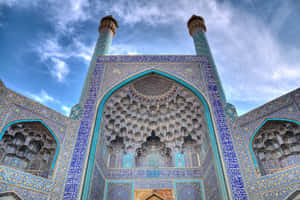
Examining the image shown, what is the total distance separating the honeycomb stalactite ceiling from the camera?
6.91 metres

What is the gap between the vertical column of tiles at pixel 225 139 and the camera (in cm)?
477

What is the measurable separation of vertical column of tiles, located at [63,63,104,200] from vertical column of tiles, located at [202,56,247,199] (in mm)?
3300

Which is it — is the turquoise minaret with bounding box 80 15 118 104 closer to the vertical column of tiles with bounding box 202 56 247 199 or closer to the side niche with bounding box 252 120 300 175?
the vertical column of tiles with bounding box 202 56 247 199

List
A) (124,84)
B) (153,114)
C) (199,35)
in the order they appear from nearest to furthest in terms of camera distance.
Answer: (124,84) → (153,114) → (199,35)

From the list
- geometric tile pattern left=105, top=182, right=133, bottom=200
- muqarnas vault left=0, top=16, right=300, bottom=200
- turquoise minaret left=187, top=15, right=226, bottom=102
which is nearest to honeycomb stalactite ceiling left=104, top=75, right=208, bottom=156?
muqarnas vault left=0, top=16, right=300, bottom=200

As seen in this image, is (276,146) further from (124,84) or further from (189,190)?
(124,84)

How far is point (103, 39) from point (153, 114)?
11.1 feet

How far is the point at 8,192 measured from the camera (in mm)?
4098

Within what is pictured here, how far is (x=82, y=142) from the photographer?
5.45 m

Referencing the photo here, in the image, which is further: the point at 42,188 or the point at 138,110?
the point at 138,110

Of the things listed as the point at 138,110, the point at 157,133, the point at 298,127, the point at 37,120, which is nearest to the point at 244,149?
the point at 298,127

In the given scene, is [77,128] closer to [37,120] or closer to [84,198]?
[37,120]

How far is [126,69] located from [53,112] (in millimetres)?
2631

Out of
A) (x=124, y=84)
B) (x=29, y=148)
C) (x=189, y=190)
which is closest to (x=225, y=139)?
(x=189, y=190)
